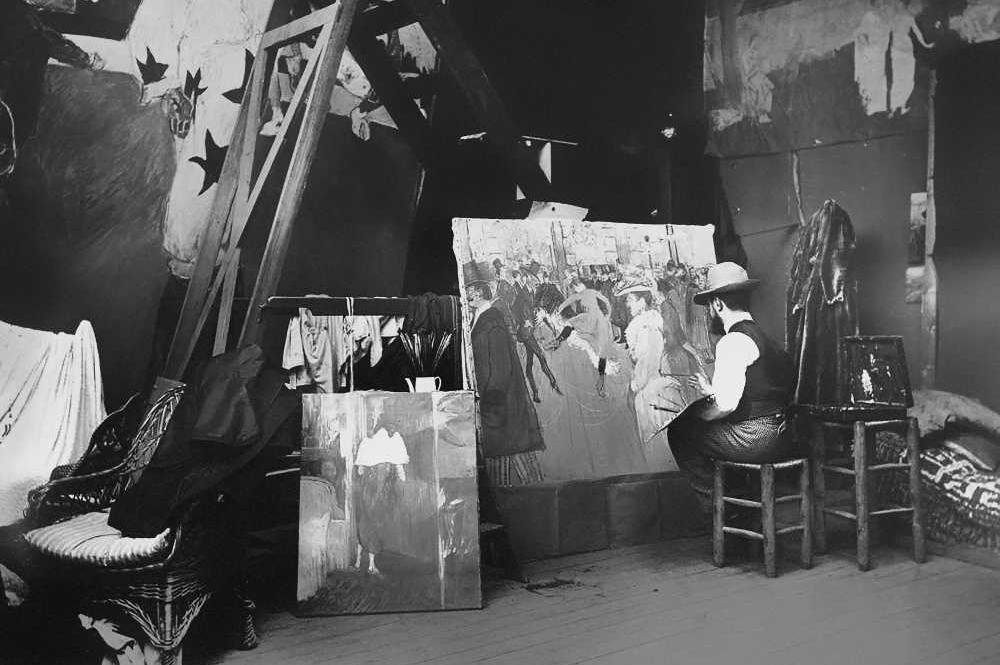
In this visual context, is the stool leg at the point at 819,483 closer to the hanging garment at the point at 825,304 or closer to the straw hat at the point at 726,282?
the hanging garment at the point at 825,304

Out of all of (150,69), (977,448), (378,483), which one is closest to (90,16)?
(150,69)

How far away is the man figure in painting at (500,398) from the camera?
367cm

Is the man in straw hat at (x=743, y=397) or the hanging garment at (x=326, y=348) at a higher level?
the hanging garment at (x=326, y=348)

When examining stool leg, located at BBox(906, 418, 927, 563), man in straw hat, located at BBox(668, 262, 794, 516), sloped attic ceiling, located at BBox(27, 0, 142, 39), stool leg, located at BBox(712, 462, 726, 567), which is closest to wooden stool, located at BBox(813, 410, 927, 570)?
stool leg, located at BBox(906, 418, 927, 563)

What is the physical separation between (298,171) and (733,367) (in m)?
1.91

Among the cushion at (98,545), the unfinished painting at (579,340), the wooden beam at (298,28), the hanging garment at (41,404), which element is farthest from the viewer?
the unfinished painting at (579,340)

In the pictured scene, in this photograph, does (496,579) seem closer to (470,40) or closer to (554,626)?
(554,626)

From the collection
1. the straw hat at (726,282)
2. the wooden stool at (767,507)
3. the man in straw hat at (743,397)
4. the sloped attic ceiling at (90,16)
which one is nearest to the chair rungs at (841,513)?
the wooden stool at (767,507)

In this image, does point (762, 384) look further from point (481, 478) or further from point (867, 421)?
point (481, 478)

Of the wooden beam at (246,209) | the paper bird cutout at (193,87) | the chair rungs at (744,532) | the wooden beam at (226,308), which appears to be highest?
the paper bird cutout at (193,87)

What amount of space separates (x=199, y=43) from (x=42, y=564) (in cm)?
200

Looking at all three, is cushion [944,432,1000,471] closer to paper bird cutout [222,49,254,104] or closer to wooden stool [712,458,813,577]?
wooden stool [712,458,813,577]

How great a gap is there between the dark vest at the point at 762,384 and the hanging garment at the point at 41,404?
2504mm

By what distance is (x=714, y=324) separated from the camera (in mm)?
4250
